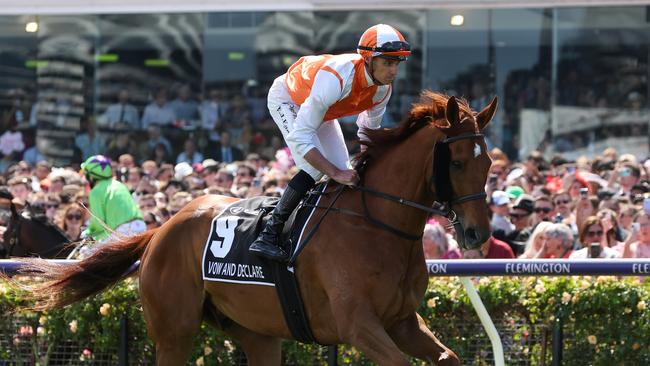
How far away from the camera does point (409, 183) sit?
5.17 m

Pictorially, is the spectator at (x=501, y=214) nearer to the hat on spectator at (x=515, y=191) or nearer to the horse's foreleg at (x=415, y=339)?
the hat on spectator at (x=515, y=191)

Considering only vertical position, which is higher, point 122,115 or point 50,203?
point 122,115

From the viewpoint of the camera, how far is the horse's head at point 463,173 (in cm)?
486

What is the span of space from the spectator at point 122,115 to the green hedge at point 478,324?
1283 centimetres

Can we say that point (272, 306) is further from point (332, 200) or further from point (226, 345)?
point (226, 345)

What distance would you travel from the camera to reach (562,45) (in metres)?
18.5

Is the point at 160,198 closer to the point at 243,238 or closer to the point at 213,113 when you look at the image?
the point at 243,238

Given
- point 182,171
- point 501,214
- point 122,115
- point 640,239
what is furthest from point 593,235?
point 122,115

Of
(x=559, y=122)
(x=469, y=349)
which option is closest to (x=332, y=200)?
(x=469, y=349)

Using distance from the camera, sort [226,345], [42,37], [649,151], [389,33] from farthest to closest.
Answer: [42,37] < [649,151] < [226,345] < [389,33]

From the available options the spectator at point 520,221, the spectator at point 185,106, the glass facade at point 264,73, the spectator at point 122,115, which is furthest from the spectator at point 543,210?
the spectator at point 122,115

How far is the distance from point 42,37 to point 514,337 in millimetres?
15256

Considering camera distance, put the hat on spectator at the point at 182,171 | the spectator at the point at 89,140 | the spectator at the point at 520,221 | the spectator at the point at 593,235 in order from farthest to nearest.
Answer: the spectator at the point at 89,140, the hat on spectator at the point at 182,171, the spectator at the point at 520,221, the spectator at the point at 593,235

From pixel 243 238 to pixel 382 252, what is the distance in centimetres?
82
